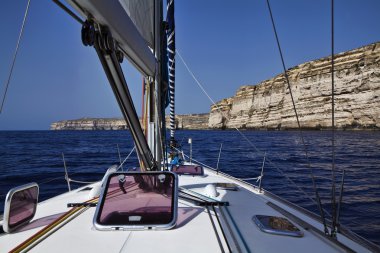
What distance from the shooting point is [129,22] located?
2131 millimetres

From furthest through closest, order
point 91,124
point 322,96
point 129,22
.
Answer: point 91,124, point 322,96, point 129,22

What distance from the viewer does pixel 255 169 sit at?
12.2m

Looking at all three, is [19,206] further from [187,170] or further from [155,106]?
[187,170]

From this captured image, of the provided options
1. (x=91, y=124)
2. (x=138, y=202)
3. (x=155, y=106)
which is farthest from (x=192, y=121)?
(x=138, y=202)

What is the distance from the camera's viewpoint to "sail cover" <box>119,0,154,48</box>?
2.80m

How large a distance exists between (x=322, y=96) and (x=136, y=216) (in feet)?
188

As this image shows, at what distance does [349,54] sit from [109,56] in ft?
193

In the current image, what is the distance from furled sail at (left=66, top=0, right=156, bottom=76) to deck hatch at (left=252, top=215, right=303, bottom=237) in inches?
78.9

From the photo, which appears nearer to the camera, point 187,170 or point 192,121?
point 187,170

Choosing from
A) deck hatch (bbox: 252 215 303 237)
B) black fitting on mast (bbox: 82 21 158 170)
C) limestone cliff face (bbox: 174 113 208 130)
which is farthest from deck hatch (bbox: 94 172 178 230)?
limestone cliff face (bbox: 174 113 208 130)

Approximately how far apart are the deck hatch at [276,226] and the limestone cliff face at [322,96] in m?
27.9

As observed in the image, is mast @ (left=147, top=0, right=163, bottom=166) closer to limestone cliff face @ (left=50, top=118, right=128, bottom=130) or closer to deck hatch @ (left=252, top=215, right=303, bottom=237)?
deck hatch @ (left=252, top=215, right=303, bottom=237)

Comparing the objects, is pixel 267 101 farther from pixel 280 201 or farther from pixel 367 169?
pixel 280 201

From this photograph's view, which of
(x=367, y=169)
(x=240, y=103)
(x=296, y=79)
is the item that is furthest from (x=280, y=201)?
(x=240, y=103)
